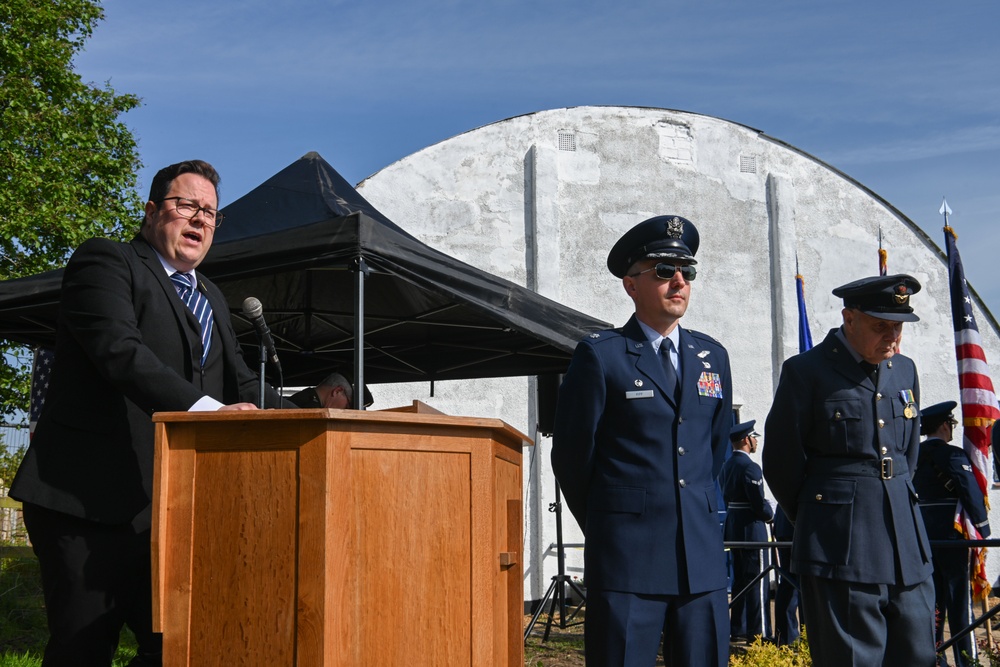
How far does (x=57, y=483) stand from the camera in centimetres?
310

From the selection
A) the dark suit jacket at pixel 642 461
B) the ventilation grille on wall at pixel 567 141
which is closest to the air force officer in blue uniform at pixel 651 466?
the dark suit jacket at pixel 642 461

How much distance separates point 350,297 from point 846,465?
4.57m

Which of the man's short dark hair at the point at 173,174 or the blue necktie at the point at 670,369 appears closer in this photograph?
the man's short dark hair at the point at 173,174

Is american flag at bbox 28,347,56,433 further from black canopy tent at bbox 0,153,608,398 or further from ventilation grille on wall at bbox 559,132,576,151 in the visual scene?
ventilation grille on wall at bbox 559,132,576,151

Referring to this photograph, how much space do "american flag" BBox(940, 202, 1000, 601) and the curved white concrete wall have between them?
6460mm

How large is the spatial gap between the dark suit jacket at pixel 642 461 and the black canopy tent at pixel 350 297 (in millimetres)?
2241

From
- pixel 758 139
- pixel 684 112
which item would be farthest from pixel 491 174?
pixel 758 139

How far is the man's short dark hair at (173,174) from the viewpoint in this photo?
3551 millimetres

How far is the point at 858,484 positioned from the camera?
425cm

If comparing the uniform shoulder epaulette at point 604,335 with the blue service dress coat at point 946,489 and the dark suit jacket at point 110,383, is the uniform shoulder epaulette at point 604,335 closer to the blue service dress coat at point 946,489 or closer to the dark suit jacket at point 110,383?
the dark suit jacket at point 110,383

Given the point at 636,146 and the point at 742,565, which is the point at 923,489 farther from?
the point at 636,146

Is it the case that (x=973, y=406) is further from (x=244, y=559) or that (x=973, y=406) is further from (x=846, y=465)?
(x=244, y=559)

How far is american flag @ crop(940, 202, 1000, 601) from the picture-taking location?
8258 mm

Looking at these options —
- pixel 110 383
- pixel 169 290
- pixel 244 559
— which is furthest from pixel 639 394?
pixel 110 383
